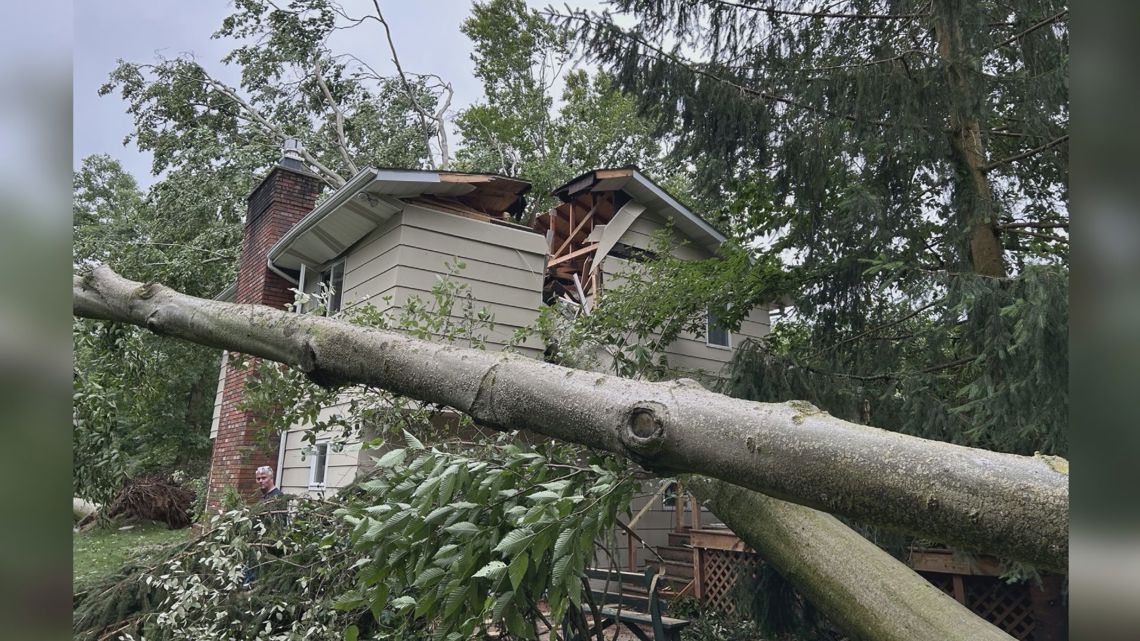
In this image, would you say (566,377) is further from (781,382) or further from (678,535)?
(678,535)

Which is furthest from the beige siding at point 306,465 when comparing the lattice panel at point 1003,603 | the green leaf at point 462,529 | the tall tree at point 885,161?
→ the green leaf at point 462,529

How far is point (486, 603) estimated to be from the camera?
2184 mm

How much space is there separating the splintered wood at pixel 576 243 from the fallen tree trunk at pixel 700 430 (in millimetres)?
8563

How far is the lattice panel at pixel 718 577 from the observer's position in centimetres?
830

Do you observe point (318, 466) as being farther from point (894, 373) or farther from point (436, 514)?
point (436, 514)

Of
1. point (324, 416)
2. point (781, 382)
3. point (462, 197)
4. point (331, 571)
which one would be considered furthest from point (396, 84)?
point (331, 571)

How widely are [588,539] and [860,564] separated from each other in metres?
1.09

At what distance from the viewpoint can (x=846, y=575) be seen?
8.48 feet

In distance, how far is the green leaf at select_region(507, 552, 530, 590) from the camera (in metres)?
1.90

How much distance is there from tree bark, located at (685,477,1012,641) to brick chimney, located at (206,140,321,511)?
27.1 ft

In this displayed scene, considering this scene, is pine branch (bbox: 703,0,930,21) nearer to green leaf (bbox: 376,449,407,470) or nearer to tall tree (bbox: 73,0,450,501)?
green leaf (bbox: 376,449,407,470)

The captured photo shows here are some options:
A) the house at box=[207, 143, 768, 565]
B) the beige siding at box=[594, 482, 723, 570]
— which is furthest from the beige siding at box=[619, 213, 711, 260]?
the beige siding at box=[594, 482, 723, 570]

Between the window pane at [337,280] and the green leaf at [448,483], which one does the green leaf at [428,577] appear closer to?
the green leaf at [448,483]
